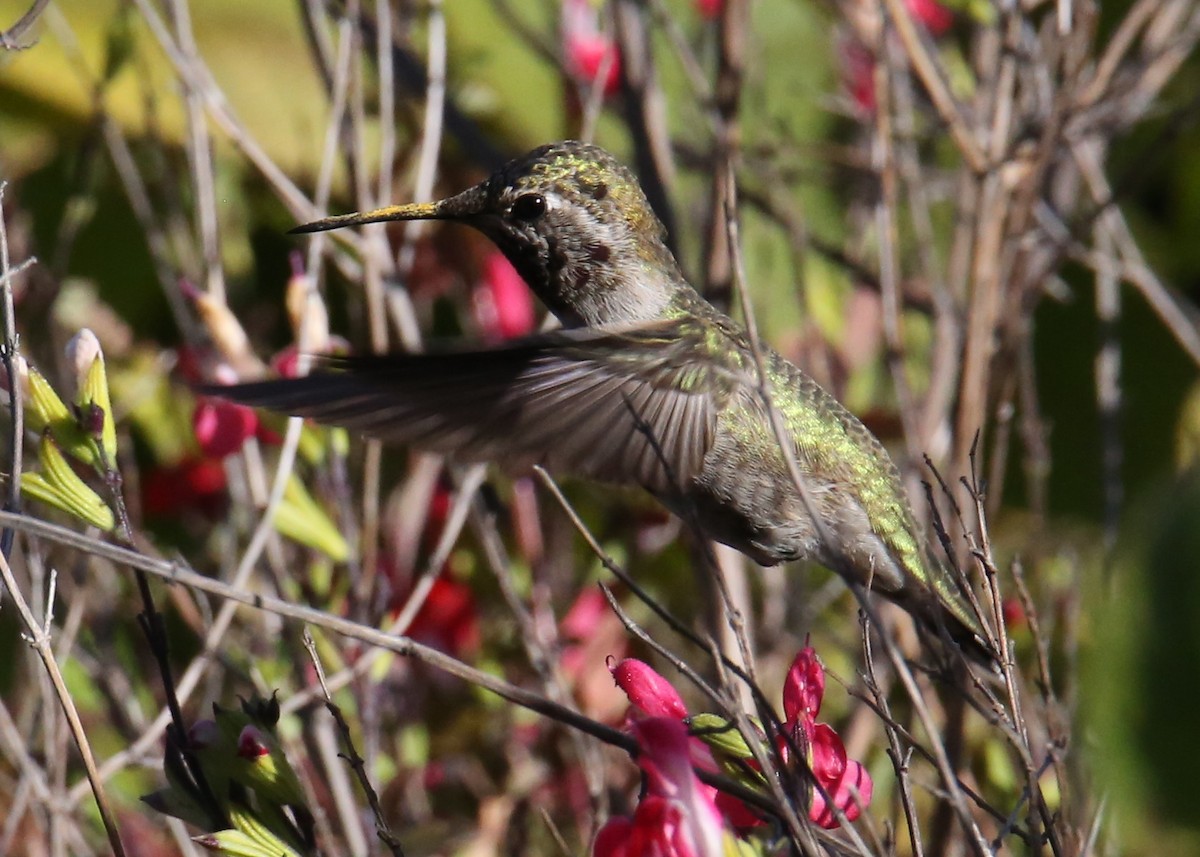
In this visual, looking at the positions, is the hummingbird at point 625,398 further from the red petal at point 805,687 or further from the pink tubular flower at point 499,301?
the pink tubular flower at point 499,301

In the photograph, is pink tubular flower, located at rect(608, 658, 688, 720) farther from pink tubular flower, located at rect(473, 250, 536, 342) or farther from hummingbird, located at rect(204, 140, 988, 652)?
pink tubular flower, located at rect(473, 250, 536, 342)

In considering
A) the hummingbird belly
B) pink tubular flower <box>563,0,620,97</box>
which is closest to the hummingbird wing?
the hummingbird belly

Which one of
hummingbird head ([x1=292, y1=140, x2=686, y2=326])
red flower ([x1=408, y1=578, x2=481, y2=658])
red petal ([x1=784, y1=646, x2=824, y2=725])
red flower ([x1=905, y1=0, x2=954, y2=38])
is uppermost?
red flower ([x1=905, y1=0, x2=954, y2=38])

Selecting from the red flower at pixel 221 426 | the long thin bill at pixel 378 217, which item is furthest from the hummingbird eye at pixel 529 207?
the red flower at pixel 221 426

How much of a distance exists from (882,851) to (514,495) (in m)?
1.54

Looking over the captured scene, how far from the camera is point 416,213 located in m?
1.59

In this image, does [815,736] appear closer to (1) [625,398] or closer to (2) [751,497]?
(1) [625,398]

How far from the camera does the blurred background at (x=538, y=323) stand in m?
1.84

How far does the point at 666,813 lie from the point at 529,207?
2.83 ft

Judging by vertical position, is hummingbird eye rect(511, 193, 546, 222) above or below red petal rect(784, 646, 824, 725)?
above

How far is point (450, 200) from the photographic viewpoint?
1725mm

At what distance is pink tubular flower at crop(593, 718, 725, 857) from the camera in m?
1.11

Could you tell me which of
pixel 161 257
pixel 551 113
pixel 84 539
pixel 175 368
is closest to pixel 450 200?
pixel 161 257

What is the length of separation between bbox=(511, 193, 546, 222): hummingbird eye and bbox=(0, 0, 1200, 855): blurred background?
0.89ft
